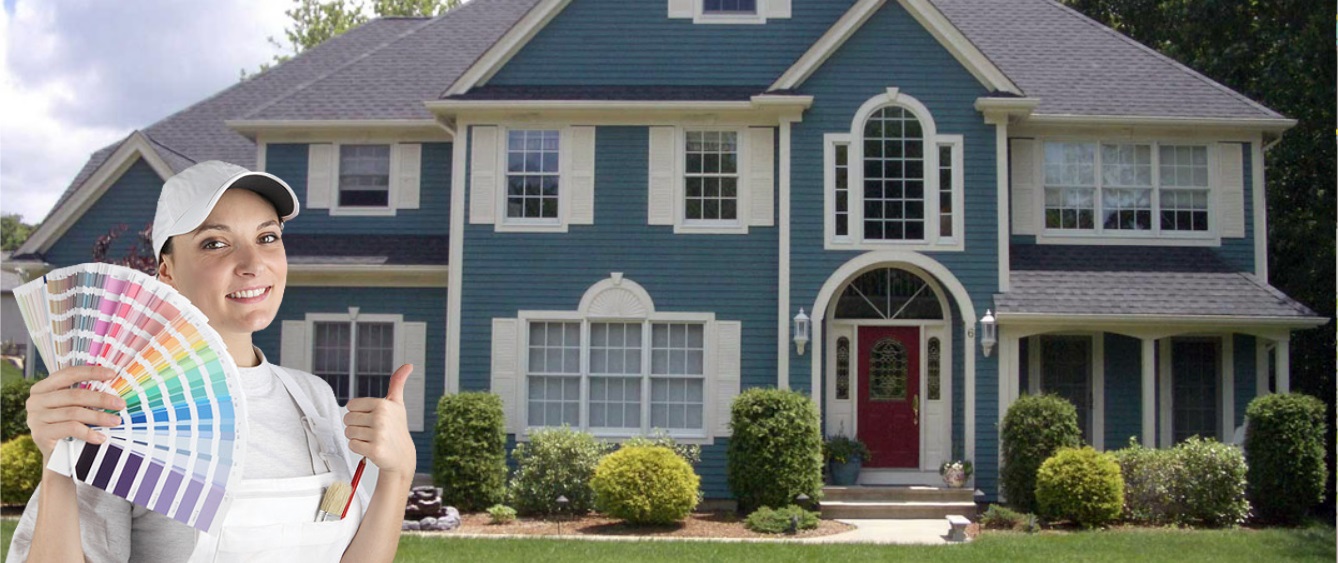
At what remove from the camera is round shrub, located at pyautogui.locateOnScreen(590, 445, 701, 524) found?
12.1 metres

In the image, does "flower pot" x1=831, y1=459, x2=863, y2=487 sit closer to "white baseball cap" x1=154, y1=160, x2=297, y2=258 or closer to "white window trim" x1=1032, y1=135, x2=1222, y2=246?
"white window trim" x1=1032, y1=135, x2=1222, y2=246

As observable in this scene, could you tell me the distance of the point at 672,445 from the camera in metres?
14.1

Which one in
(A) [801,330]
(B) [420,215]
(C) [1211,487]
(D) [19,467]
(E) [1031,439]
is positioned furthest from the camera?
(B) [420,215]

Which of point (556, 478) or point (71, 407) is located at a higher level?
point (71, 407)

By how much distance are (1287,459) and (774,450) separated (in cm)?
558

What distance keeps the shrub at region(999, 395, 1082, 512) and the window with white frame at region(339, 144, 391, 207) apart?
28.1 feet

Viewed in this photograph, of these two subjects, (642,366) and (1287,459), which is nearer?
(1287,459)

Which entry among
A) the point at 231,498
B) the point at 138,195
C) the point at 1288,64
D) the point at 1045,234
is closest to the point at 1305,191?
the point at 1288,64

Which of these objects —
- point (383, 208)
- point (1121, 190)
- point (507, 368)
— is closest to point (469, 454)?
point (507, 368)

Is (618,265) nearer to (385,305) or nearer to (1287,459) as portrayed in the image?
(385,305)

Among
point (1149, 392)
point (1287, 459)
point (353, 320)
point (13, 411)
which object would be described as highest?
point (353, 320)

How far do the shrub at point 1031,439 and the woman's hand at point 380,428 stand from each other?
1204cm

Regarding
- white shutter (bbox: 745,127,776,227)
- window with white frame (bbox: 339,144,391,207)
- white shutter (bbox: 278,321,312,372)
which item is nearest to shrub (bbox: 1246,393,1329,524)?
white shutter (bbox: 745,127,776,227)

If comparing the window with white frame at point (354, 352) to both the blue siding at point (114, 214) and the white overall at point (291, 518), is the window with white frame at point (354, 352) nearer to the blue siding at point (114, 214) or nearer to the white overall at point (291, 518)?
the blue siding at point (114, 214)
